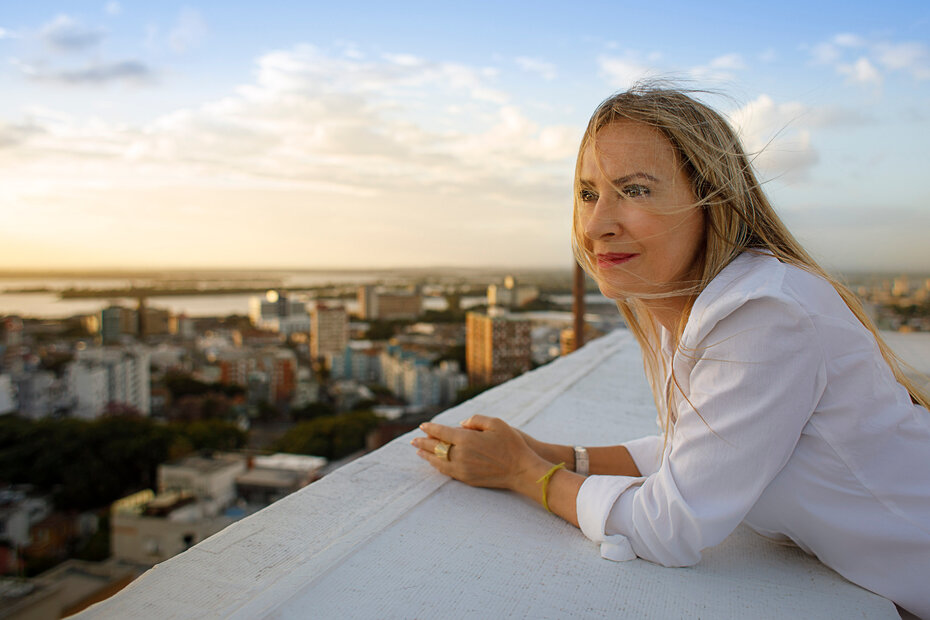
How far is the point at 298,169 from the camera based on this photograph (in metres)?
23.0

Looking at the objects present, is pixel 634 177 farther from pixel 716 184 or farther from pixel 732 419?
pixel 732 419

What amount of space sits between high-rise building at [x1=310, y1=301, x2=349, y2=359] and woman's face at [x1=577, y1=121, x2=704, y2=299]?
2508 centimetres

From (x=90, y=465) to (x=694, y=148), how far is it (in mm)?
17930

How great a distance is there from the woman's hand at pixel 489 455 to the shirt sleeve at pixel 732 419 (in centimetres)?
27

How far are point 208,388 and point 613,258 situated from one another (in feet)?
76.6

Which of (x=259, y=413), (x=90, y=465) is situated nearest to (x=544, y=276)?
(x=90, y=465)

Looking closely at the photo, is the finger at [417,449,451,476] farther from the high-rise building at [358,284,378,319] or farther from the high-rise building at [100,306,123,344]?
the high-rise building at [100,306,123,344]

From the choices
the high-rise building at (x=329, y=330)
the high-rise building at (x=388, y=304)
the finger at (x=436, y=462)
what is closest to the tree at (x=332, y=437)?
the high-rise building at (x=388, y=304)

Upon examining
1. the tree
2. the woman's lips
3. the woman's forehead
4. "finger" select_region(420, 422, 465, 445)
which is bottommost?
the tree

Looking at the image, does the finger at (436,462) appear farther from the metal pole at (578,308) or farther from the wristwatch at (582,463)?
the metal pole at (578,308)

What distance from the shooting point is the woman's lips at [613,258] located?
0.82m

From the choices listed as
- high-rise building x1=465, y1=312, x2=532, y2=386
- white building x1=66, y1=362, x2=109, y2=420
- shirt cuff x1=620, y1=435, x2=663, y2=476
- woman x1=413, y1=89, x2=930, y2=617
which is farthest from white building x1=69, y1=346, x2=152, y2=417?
woman x1=413, y1=89, x2=930, y2=617

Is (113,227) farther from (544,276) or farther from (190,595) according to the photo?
(190,595)

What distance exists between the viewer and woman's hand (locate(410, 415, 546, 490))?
1.03 m
